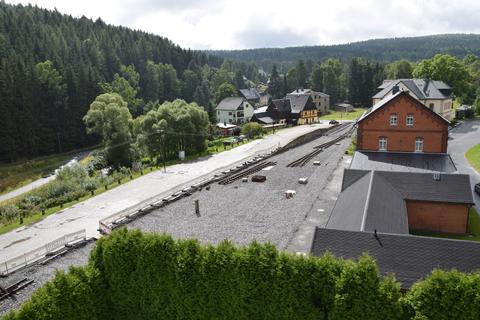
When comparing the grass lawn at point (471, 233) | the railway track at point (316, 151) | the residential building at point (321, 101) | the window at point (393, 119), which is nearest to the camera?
the grass lawn at point (471, 233)

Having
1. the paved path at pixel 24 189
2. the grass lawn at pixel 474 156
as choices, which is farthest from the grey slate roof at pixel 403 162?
the paved path at pixel 24 189

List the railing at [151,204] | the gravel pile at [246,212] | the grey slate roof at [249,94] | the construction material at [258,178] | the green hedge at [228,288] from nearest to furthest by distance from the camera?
the green hedge at [228,288], the gravel pile at [246,212], the railing at [151,204], the construction material at [258,178], the grey slate roof at [249,94]

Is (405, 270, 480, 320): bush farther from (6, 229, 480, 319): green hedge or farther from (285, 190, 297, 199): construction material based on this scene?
(285, 190, 297, 199): construction material

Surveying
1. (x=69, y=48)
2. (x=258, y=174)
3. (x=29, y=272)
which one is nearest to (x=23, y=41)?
(x=69, y=48)

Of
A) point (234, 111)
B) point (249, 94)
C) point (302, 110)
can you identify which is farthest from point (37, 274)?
point (249, 94)

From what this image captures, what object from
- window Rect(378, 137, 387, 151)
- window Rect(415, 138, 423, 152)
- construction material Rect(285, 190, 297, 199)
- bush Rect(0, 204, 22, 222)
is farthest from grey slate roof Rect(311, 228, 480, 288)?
bush Rect(0, 204, 22, 222)

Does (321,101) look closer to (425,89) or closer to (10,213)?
(425,89)

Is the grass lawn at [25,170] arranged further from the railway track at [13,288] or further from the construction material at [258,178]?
the railway track at [13,288]
